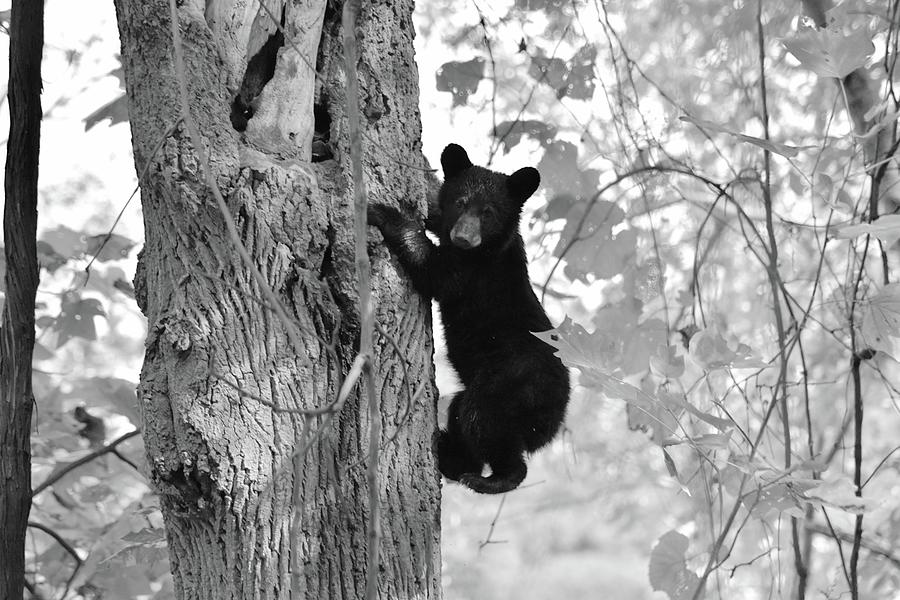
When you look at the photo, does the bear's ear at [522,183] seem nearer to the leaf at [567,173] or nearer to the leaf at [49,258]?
the leaf at [567,173]

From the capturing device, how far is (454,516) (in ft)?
40.3

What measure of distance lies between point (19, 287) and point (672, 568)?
92.5 inches

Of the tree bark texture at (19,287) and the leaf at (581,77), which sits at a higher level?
the leaf at (581,77)

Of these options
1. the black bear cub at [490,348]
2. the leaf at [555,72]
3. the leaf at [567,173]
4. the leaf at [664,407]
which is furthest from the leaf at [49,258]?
the leaf at [664,407]

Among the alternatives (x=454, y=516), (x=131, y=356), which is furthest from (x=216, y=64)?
(x=131, y=356)

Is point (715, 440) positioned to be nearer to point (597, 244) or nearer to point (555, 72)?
point (597, 244)

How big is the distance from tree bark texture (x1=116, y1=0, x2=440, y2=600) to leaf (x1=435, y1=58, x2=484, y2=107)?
132 centimetres

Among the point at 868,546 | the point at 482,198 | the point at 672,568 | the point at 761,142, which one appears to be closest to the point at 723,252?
the point at 868,546

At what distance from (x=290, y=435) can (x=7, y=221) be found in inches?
44.2

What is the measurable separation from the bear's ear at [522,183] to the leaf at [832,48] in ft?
5.01

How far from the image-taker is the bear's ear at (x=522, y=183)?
3820 mm

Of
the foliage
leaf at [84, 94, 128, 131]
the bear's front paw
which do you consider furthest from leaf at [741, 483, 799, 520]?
leaf at [84, 94, 128, 131]

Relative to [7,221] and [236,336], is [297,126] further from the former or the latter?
[7,221]

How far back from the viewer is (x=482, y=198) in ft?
12.2
